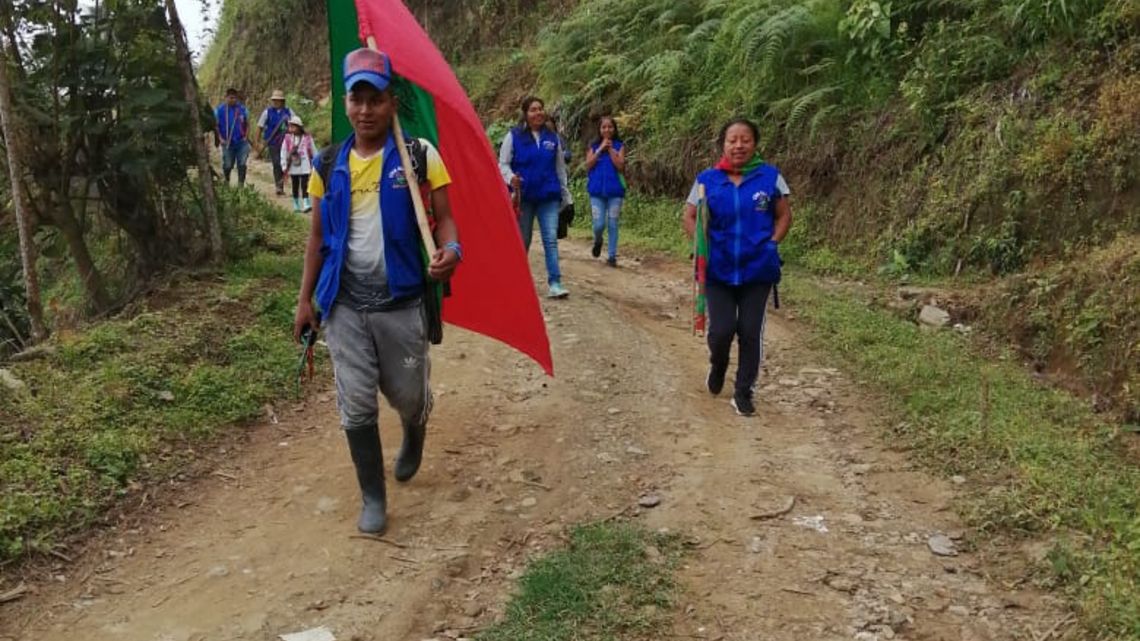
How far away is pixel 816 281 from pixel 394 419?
5.32 meters

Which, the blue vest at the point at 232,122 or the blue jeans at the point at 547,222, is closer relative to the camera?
the blue jeans at the point at 547,222

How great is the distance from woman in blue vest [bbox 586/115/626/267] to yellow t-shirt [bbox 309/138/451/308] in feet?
21.5

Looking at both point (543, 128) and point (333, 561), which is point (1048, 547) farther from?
point (543, 128)

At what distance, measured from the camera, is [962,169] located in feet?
29.3

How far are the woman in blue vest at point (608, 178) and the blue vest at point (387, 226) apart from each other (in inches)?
261

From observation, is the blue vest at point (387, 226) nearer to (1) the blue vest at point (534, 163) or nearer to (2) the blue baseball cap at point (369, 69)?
(2) the blue baseball cap at point (369, 69)

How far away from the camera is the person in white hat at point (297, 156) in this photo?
14.1m

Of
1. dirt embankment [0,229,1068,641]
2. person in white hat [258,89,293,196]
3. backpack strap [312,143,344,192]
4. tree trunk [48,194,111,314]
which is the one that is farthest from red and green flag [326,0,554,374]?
person in white hat [258,89,293,196]

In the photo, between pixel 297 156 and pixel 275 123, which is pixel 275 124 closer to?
pixel 275 123

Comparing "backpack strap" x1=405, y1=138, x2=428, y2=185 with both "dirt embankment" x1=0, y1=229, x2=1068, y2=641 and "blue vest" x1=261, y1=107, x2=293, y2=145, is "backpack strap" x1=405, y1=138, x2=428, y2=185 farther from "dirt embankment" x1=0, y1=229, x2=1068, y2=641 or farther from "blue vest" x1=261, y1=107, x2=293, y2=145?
"blue vest" x1=261, y1=107, x2=293, y2=145

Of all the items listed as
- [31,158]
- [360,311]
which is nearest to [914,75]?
[360,311]

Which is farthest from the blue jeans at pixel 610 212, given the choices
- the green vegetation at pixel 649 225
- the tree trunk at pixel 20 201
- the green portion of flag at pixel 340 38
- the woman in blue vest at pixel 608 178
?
the green portion of flag at pixel 340 38

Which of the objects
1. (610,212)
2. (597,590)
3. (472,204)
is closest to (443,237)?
(472,204)

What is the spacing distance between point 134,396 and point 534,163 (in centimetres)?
412
